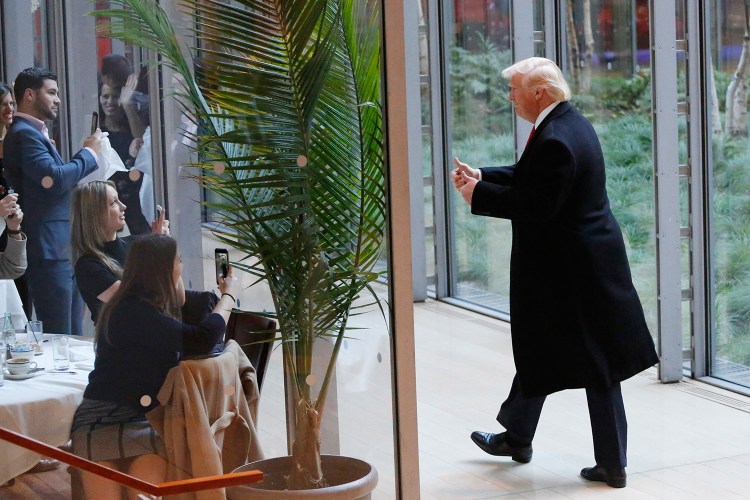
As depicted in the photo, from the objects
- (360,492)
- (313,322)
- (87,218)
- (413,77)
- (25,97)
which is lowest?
(360,492)

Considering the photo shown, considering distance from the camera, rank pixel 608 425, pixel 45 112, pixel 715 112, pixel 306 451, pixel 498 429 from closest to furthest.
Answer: pixel 45 112, pixel 306 451, pixel 608 425, pixel 498 429, pixel 715 112

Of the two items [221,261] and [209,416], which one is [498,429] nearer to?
[209,416]

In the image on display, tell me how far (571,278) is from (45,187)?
2.21 m

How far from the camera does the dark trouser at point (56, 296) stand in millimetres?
2953

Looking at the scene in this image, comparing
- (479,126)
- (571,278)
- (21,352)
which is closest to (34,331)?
(21,352)

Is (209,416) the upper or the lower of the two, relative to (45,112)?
lower

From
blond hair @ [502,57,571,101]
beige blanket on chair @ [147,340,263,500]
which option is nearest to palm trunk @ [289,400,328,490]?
beige blanket on chair @ [147,340,263,500]

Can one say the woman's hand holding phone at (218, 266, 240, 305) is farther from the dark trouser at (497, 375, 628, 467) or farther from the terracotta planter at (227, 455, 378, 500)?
the dark trouser at (497, 375, 628, 467)

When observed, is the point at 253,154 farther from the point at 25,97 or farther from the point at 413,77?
the point at 413,77

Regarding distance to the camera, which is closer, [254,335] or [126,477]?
[126,477]

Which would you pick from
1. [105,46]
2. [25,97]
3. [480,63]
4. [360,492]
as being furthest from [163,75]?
[480,63]

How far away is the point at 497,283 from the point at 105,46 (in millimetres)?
6047

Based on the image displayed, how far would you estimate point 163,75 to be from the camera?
3.02m

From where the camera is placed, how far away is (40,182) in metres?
2.93
